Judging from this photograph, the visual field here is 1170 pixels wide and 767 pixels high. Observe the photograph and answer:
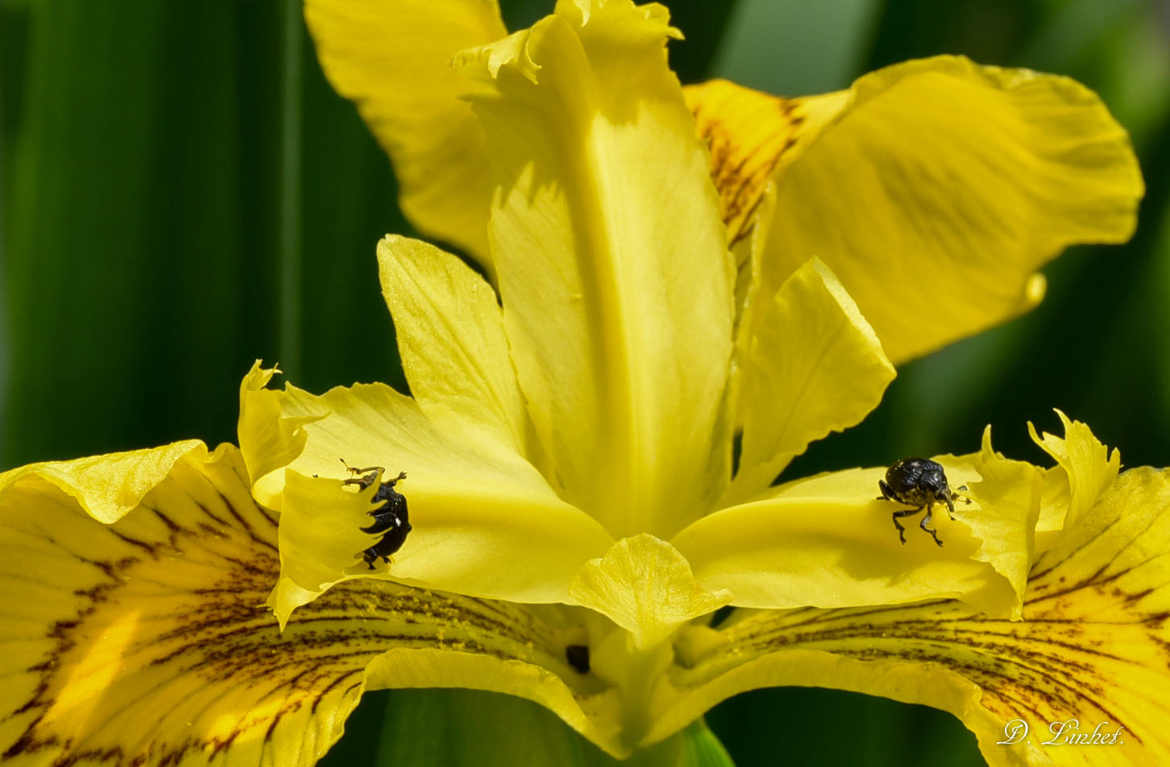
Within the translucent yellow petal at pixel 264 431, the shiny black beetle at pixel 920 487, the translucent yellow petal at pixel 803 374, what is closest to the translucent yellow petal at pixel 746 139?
the translucent yellow petal at pixel 803 374

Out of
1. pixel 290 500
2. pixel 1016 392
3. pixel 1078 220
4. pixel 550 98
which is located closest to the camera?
pixel 290 500

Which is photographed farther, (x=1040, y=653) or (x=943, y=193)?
(x=943, y=193)

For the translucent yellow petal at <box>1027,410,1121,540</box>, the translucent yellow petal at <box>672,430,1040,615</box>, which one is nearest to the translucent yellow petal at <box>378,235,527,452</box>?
the translucent yellow petal at <box>672,430,1040,615</box>

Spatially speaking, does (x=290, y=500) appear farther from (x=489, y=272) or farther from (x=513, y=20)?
(x=513, y=20)

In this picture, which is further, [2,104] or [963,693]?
[2,104]

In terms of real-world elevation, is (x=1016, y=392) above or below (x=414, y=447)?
below

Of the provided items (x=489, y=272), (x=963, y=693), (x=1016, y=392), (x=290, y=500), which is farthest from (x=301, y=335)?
(x=1016, y=392)

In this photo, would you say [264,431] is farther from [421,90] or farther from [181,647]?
[421,90]

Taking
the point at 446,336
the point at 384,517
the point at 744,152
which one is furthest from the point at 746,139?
the point at 384,517
